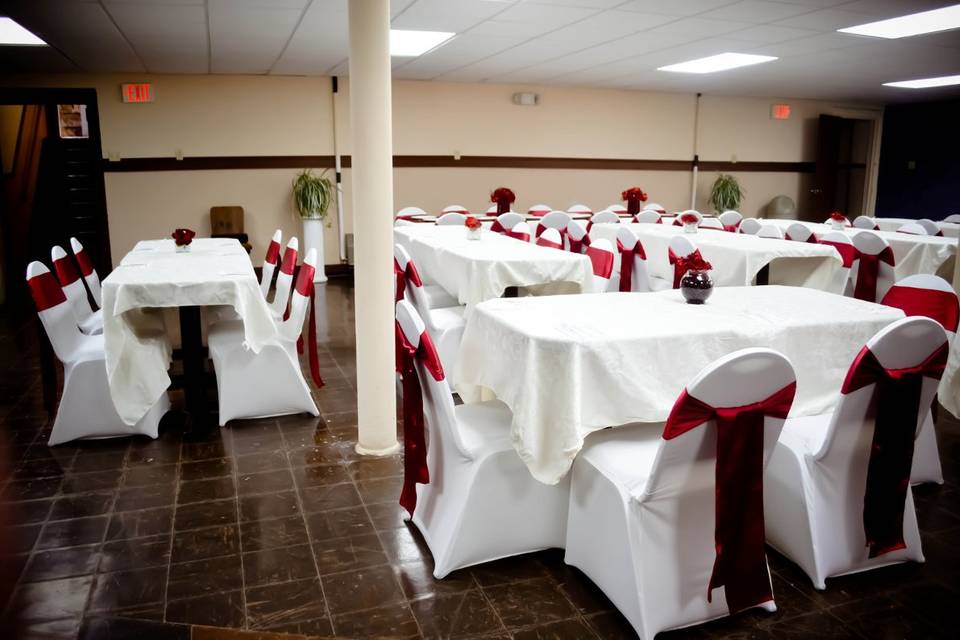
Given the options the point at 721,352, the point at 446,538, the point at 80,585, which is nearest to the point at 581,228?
the point at 721,352

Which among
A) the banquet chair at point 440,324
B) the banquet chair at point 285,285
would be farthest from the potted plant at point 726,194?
the banquet chair at point 285,285

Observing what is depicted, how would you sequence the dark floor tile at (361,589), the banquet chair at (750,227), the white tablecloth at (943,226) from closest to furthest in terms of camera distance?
the dark floor tile at (361,589) → the white tablecloth at (943,226) → the banquet chair at (750,227)

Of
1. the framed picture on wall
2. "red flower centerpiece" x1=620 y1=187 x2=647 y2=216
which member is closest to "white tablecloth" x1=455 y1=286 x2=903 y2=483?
"red flower centerpiece" x1=620 y1=187 x2=647 y2=216

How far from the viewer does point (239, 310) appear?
3.98 metres

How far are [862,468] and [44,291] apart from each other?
3950 mm

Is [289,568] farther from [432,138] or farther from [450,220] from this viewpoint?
[432,138]

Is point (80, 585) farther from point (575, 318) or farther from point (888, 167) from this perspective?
point (888, 167)

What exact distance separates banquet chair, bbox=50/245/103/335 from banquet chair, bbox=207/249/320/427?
901 millimetres

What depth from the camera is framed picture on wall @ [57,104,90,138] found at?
34.1ft

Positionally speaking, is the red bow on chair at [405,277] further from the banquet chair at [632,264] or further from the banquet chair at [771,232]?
the banquet chair at [771,232]

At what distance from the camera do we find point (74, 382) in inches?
150

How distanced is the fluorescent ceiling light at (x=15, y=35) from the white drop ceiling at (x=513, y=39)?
161 millimetres

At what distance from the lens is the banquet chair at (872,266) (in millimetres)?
5645

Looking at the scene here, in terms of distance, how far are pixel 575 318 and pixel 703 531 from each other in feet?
3.15
